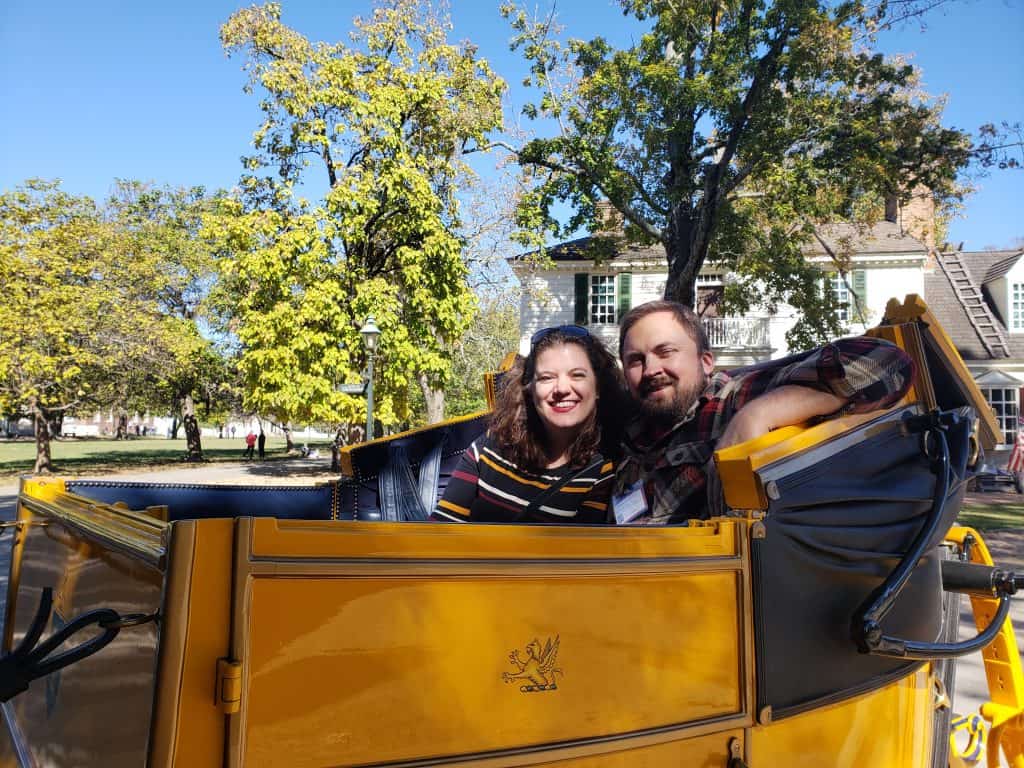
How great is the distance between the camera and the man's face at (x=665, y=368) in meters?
2.50

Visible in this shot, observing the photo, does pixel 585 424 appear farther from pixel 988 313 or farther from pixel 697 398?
pixel 988 313

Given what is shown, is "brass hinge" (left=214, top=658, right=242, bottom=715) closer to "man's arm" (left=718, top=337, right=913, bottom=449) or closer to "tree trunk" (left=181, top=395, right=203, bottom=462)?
"man's arm" (left=718, top=337, right=913, bottom=449)

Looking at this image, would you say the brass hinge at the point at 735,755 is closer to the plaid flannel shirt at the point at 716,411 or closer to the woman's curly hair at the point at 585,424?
the plaid flannel shirt at the point at 716,411

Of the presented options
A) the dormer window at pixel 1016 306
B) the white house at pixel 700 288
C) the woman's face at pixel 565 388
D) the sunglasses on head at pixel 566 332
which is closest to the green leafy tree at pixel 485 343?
the white house at pixel 700 288

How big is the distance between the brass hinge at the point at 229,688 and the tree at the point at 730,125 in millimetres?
14164

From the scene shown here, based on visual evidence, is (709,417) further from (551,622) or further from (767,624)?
(551,622)

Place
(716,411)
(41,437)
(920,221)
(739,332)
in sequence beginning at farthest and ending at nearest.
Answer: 1. (920,221)
2. (739,332)
3. (41,437)
4. (716,411)

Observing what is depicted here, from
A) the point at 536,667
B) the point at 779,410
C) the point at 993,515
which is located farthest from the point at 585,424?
the point at 993,515

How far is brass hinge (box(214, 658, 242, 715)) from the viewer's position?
1105 millimetres

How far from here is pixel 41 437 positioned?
73.7 feet

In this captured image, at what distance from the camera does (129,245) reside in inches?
952

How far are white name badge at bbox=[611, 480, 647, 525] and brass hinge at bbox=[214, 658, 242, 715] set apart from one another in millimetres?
1306

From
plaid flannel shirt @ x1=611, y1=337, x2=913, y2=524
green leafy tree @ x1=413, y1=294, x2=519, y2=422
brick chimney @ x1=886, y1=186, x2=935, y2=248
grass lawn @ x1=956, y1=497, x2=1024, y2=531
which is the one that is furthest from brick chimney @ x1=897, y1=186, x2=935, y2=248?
plaid flannel shirt @ x1=611, y1=337, x2=913, y2=524

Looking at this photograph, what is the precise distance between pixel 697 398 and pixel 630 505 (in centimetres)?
46
